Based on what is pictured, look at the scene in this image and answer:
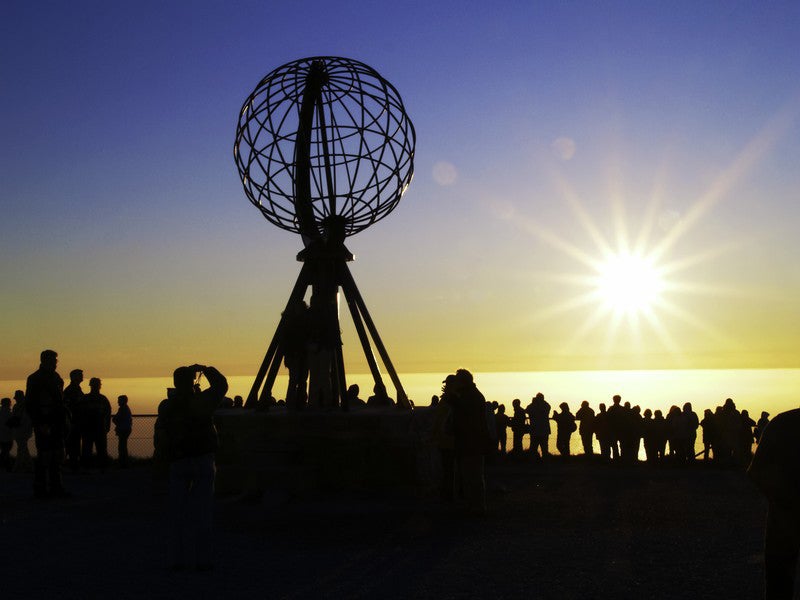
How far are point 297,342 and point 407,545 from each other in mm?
5589

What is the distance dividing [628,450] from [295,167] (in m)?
8.99

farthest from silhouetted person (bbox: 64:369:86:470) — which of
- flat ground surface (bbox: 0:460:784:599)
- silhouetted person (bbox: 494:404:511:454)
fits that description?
silhouetted person (bbox: 494:404:511:454)

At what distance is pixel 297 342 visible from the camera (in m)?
13.1

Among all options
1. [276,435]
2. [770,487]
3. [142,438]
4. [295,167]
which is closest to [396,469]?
[276,435]

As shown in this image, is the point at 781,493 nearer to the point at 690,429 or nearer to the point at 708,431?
the point at 690,429

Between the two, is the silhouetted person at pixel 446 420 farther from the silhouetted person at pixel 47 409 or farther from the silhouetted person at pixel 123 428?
the silhouetted person at pixel 123 428

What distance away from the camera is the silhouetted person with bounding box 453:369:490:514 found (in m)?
9.92

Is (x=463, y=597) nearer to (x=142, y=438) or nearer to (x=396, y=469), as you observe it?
(x=396, y=469)

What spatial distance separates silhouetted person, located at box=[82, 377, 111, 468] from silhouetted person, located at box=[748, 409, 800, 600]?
1300cm

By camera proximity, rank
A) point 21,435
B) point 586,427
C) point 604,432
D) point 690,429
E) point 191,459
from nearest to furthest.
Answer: point 191,459, point 21,435, point 690,429, point 604,432, point 586,427

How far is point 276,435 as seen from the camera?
37.9ft

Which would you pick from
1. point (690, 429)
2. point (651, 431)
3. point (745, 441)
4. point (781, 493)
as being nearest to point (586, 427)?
point (651, 431)

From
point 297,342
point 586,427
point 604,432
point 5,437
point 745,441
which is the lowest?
point 5,437

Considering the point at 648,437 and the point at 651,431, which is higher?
the point at 651,431
